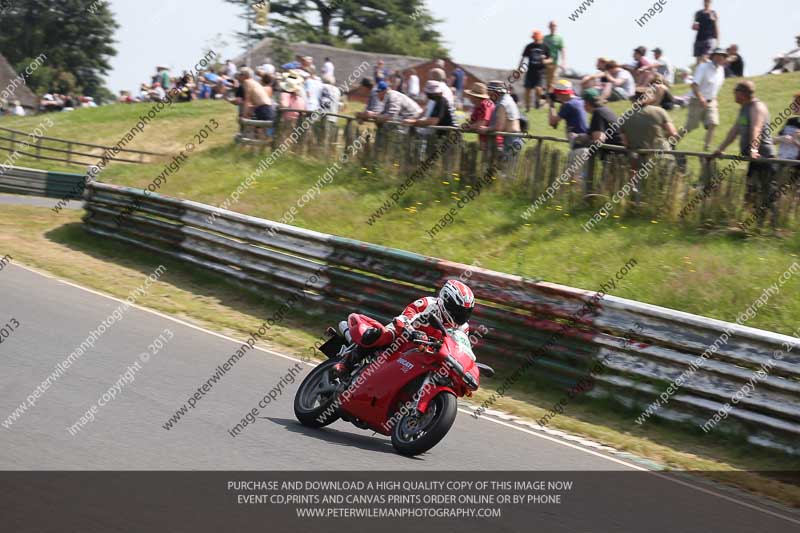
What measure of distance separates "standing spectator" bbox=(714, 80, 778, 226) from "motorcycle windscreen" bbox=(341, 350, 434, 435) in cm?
669

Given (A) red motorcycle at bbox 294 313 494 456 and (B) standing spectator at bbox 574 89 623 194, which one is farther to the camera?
(B) standing spectator at bbox 574 89 623 194

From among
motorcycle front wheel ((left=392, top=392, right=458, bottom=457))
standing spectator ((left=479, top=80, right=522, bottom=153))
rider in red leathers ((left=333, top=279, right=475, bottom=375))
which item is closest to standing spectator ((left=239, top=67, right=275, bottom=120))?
standing spectator ((left=479, top=80, right=522, bottom=153))

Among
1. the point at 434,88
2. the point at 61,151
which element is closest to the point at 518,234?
the point at 434,88

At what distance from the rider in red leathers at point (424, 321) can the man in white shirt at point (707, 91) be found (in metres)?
11.2

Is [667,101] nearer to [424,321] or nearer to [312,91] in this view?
[312,91]

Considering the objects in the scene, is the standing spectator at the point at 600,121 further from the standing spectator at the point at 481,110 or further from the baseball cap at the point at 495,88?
the standing spectator at the point at 481,110

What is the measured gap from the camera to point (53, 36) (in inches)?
3270

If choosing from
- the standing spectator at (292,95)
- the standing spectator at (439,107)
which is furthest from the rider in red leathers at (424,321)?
the standing spectator at (292,95)

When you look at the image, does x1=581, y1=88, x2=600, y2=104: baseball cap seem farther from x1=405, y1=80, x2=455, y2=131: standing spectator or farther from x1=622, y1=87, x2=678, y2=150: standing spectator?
x1=405, y1=80, x2=455, y2=131: standing spectator

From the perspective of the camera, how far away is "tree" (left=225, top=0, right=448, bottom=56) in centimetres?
7531

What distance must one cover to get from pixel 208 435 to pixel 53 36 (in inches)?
3269
